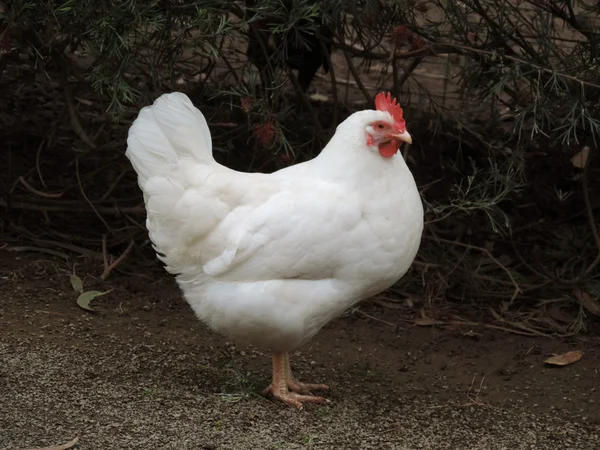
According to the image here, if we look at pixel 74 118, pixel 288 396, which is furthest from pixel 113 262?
pixel 288 396

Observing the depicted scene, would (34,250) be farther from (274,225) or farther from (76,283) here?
(274,225)

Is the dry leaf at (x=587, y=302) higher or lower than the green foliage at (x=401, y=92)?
lower

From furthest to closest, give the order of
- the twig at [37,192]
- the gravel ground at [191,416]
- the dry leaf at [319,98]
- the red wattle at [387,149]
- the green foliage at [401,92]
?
the dry leaf at [319,98]
the twig at [37,192]
the green foliage at [401,92]
the red wattle at [387,149]
the gravel ground at [191,416]

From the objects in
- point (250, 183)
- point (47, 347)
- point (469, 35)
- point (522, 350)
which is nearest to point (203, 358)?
point (47, 347)

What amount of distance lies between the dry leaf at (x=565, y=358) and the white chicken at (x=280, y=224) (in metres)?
1.17

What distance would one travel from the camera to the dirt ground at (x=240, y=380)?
3.45 m

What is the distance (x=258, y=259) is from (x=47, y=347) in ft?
3.94

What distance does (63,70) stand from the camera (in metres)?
4.99

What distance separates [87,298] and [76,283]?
206 mm

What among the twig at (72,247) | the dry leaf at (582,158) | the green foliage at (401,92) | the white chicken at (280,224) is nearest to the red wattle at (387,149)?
the white chicken at (280,224)

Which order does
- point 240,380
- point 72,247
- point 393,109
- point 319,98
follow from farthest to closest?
point 319,98 → point 72,247 → point 240,380 → point 393,109

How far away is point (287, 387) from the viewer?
13.0 feet

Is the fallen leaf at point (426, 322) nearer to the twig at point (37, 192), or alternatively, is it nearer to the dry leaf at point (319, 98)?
the dry leaf at point (319, 98)

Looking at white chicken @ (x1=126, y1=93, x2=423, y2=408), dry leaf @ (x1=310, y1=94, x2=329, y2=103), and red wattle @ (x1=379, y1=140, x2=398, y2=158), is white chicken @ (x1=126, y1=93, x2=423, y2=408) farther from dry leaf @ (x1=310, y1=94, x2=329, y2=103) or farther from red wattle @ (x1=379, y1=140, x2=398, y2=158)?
dry leaf @ (x1=310, y1=94, x2=329, y2=103)
